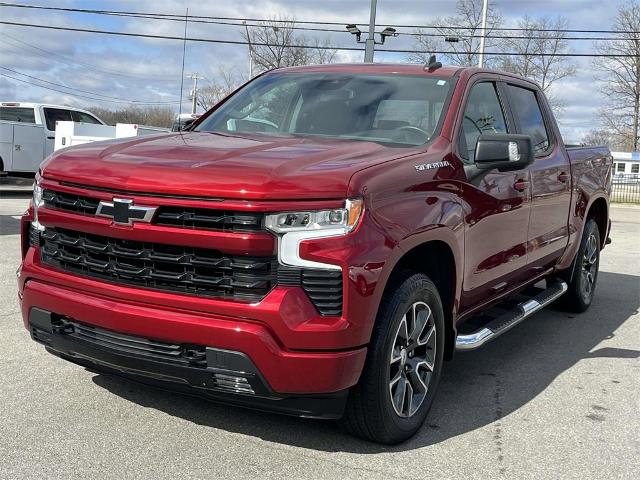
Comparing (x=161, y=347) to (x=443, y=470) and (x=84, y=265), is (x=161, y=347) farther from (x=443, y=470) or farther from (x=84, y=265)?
(x=443, y=470)

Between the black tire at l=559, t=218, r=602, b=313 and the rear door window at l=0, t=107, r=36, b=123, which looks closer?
the black tire at l=559, t=218, r=602, b=313

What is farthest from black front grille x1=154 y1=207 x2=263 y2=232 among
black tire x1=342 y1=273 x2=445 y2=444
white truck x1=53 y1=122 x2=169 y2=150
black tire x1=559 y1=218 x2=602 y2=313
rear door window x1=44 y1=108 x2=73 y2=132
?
rear door window x1=44 y1=108 x2=73 y2=132

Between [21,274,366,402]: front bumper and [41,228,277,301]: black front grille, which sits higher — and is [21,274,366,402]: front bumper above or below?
below

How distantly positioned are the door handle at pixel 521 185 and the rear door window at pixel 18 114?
15950 mm

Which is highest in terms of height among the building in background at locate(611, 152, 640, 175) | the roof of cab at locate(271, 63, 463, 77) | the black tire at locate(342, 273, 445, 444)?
the building in background at locate(611, 152, 640, 175)

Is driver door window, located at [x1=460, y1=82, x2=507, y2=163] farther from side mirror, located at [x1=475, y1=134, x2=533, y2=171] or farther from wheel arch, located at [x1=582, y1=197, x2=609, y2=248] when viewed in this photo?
wheel arch, located at [x1=582, y1=197, x2=609, y2=248]

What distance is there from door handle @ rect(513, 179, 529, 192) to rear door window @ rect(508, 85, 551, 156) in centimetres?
45

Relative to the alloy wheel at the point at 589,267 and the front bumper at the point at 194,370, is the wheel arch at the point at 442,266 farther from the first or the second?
the alloy wheel at the point at 589,267

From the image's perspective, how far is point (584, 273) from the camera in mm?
6770

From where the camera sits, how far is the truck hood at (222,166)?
2998 millimetres

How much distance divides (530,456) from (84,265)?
239 centimetres

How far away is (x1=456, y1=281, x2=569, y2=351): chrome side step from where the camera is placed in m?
4.06

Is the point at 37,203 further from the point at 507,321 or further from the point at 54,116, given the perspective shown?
the point at 54,116

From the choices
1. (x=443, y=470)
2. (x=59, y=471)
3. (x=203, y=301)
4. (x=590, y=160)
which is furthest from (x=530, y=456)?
(x=590, y=160)
